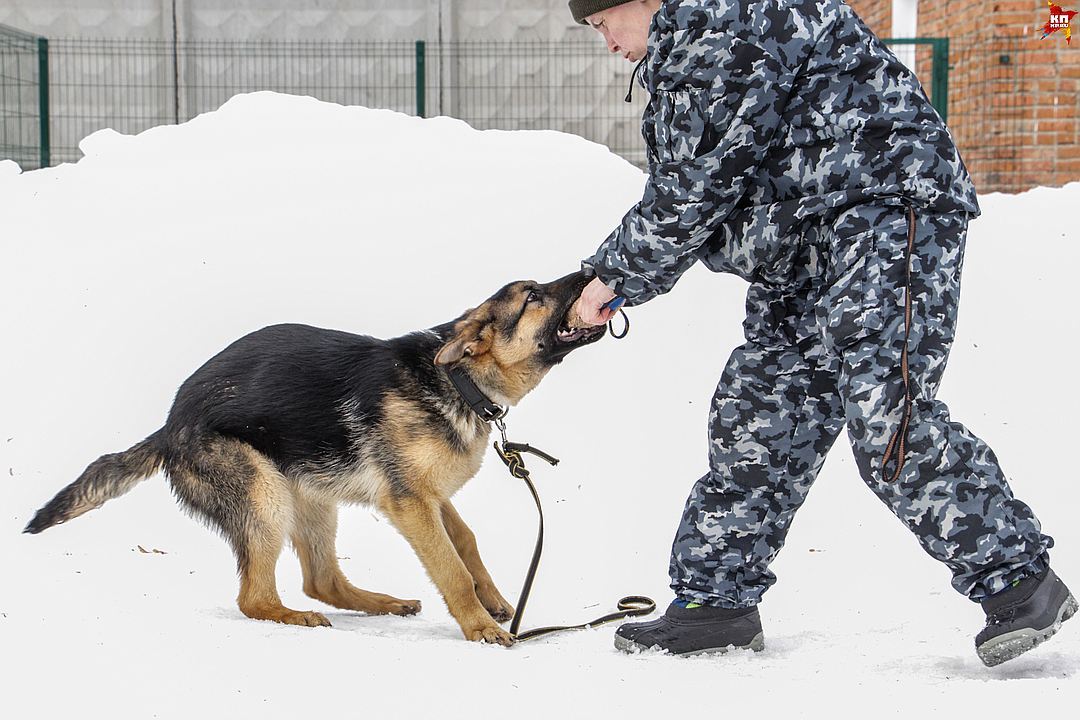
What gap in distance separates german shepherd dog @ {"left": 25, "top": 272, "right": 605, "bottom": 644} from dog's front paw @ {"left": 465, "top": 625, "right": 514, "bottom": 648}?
0.41 feet

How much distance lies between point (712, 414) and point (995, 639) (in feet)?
3.47

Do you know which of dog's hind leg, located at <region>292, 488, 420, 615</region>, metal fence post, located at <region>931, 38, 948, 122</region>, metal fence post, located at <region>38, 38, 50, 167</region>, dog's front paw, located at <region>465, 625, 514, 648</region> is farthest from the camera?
metal fence post, located at <region>38, 38, 50, 167</region>

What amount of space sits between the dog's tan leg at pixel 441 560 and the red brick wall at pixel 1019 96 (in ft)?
29.7

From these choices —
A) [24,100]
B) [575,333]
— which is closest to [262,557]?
[575,333]

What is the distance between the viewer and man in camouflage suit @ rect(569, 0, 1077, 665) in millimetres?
3234

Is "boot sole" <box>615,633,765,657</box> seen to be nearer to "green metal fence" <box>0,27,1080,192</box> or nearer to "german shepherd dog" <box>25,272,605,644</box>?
"german shepherd dog" <box>25,272,605,644</box>

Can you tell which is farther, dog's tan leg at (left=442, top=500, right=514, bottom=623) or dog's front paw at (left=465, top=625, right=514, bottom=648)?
dog's tan leg at (left=442, top=500, right=514, bottom=623)

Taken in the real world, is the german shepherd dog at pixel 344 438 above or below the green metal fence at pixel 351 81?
below

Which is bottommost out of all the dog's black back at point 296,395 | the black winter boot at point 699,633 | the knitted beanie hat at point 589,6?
the black winter boot at point 699,633

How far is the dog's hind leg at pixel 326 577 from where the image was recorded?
15.1 ft

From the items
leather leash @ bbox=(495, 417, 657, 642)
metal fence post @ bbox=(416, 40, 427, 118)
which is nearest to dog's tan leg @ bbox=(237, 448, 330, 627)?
leather leash @ bbox=(495, 417, 657, 642)

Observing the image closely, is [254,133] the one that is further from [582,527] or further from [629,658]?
[629,658]

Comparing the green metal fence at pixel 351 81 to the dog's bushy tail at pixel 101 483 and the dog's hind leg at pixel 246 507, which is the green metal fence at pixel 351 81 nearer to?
the dog's bushy tail at pixel 101 483

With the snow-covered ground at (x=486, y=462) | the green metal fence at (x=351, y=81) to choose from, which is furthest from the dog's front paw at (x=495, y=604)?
the green metal fence at (x=351, y=81)
